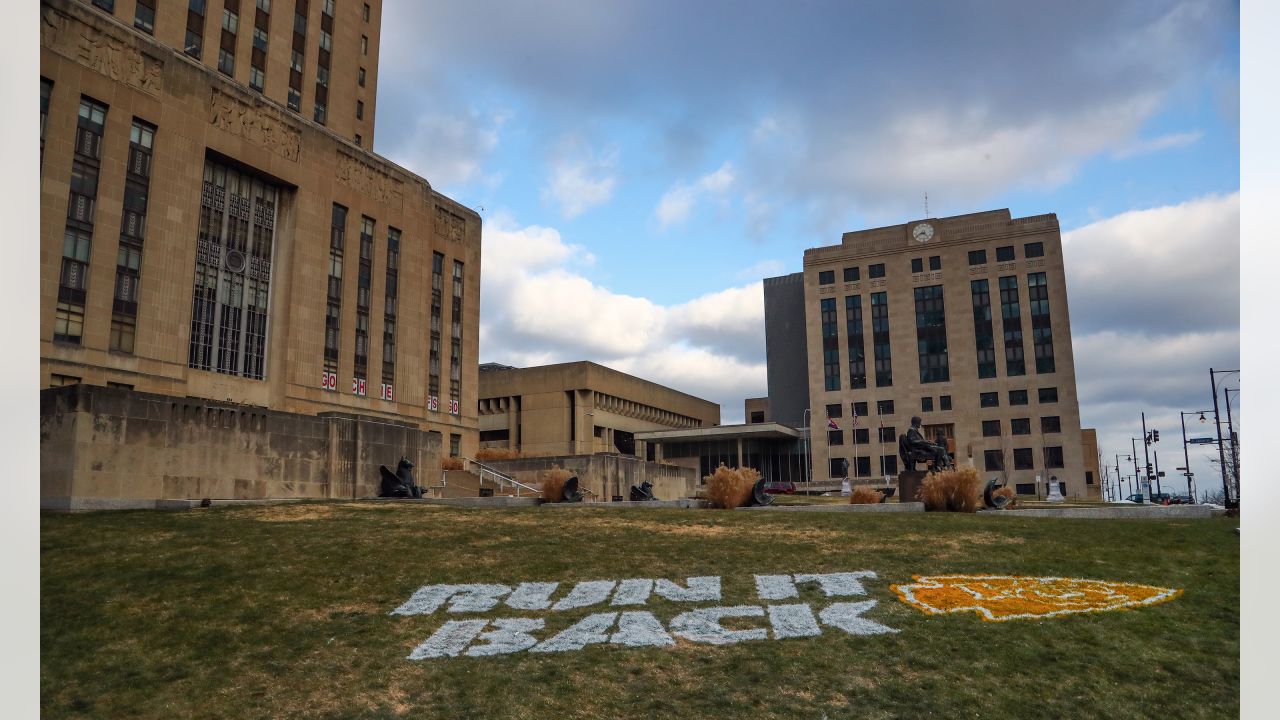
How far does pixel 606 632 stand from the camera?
496 inches

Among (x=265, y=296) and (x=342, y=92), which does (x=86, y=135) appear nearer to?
(x=265, y=296)

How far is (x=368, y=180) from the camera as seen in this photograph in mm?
59219

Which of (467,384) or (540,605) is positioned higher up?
(467,384)

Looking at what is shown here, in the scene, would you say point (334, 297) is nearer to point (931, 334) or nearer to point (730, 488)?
point (730, 488)

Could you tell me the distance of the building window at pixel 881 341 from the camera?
105812mm

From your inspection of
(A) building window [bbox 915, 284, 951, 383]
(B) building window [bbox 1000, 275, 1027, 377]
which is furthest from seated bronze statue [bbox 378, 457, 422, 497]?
(B) building window [bbox 1000, 275, 1027, 377]

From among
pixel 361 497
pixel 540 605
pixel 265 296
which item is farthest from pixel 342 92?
pixel 540 605

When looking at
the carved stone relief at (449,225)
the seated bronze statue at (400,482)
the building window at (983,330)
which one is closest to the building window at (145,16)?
the carved stone relief at (449,225)

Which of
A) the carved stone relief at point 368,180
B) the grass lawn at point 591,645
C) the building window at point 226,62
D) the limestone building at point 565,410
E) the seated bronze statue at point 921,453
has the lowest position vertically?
the grass lawn at point 591,645

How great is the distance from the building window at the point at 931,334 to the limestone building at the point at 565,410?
3551 cm

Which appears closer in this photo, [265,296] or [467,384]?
[265,296]

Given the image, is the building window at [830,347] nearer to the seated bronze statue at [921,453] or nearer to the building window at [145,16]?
the seated bronze statue at [921,453]

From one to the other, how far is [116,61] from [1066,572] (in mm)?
49284

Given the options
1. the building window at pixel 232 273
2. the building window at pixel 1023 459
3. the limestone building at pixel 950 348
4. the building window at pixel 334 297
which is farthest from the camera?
the limestone building at pixel 950 348
